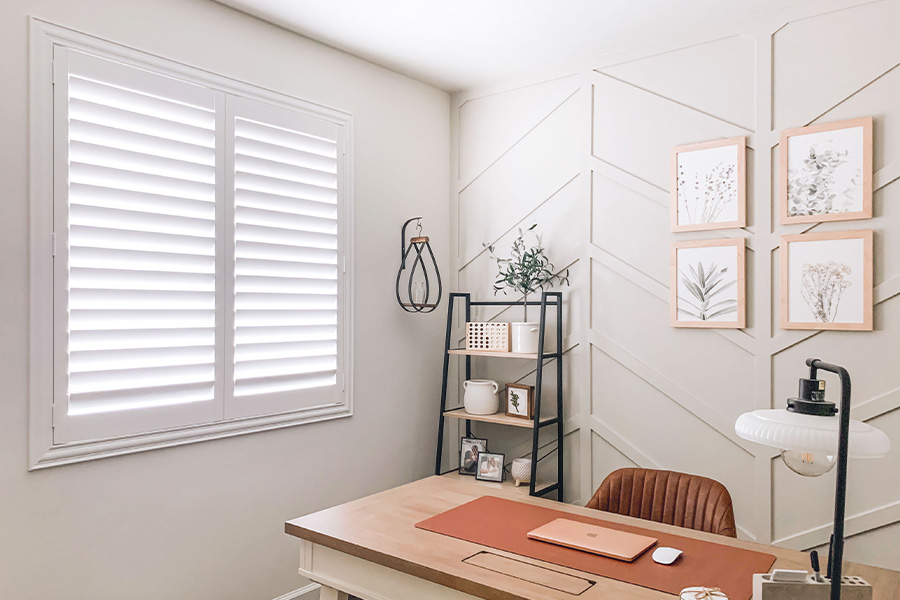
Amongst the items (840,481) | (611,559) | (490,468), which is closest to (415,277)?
(490,468)

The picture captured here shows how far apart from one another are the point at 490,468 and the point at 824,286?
173 cm

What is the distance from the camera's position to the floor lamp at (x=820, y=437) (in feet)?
3.74

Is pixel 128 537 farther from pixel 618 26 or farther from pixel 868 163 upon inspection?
pixel 868 163

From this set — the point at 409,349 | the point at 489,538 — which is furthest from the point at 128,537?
the point at 409,349

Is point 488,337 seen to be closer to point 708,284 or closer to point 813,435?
point 708,284

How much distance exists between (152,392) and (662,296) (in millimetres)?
2218

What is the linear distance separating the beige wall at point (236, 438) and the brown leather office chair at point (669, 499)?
4.52 ft

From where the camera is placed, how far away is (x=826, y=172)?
261 centimetres

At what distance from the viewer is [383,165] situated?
343 cm

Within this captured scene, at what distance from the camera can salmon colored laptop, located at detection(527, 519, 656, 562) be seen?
5.93 feet

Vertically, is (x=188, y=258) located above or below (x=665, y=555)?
above

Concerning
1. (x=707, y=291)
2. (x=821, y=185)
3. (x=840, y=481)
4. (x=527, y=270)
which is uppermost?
(x=821, y=185)

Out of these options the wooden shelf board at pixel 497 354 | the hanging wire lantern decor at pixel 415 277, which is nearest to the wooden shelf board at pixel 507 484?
the wooden shelf board at pixel 497 354

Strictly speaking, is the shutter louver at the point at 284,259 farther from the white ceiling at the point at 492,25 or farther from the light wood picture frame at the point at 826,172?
the light wood picture frame at the point at 826,172
